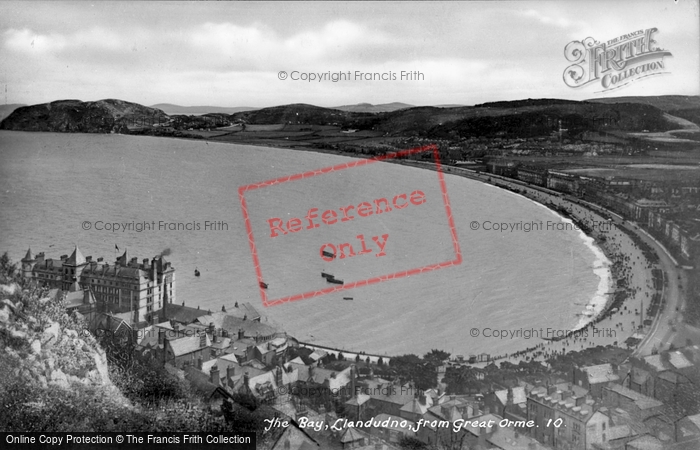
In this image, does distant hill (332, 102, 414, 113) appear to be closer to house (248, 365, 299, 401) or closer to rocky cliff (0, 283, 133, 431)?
house (248, 365, 299, 401)

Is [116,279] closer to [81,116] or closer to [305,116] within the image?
[81,116]

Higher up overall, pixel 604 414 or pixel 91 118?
pixel 91 118

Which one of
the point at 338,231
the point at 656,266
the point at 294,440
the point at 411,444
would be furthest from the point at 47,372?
the point at 656,266

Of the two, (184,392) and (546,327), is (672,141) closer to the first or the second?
(546,327)

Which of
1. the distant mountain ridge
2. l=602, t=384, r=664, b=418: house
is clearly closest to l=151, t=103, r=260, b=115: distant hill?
the distant mountain ridge

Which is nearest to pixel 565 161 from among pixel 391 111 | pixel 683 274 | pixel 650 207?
pixel 650 207
